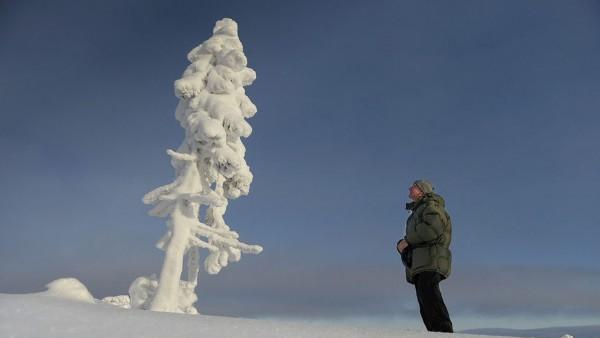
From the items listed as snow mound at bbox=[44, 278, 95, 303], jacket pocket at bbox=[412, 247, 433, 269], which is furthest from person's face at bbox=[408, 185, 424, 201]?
snow mound at bbox=[44, 278, 95, 303]

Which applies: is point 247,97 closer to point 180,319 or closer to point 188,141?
point 188,141

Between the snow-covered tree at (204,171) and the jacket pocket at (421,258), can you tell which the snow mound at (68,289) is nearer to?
the jacket pocket at (421,258)

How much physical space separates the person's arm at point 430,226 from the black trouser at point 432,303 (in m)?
0.47

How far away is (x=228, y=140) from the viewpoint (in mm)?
14992

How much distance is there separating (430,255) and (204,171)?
964 centimetres

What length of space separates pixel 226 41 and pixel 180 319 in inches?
496

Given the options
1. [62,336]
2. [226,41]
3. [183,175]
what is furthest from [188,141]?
[62,336]

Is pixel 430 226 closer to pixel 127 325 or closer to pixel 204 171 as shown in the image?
pixel 127 325

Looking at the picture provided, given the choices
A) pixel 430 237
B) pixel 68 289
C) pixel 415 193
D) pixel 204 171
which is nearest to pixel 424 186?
pixel 415 193

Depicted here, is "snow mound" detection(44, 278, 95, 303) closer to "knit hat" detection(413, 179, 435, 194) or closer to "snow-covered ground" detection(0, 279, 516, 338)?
"snow-covered ground" detection(0, 279, 516, 338)

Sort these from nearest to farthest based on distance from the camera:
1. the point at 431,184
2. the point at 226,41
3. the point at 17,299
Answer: the point at 17,299
the point at 431,184
the point at 226,41

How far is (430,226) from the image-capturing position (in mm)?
6633

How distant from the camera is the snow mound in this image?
229 inches

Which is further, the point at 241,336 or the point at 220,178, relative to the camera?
the point at 220,178
